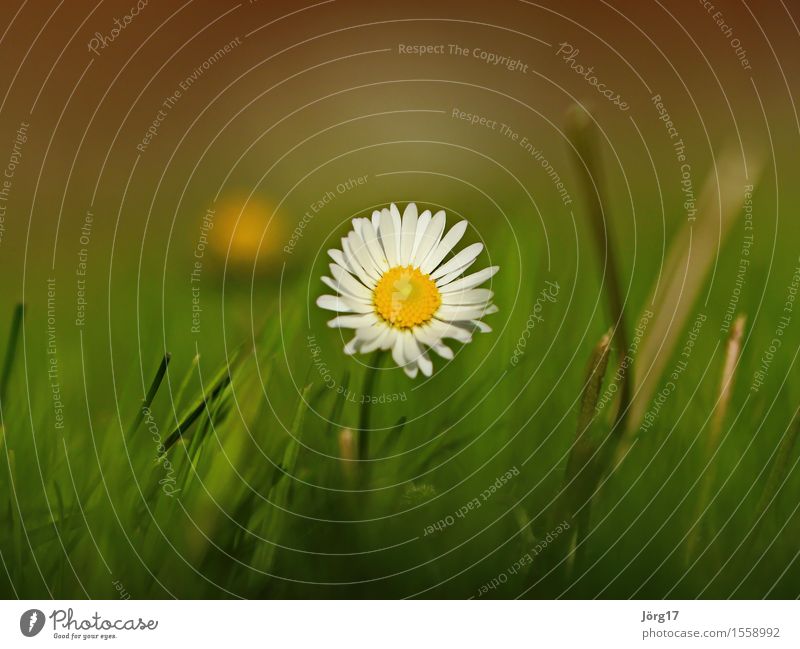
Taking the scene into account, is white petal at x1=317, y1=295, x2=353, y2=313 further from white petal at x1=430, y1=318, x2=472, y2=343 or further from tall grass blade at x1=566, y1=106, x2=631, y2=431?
tall grass blade at x1=566, y1=106, x2=631, y2=431

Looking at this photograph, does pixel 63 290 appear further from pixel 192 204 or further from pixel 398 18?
pixel 398 18

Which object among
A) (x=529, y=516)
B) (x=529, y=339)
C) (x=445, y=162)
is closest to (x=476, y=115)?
(x=445, y=162)

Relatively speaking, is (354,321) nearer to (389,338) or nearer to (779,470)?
(389,338)

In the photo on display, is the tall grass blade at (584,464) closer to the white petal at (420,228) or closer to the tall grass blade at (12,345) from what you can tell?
the white petal at (420,228)

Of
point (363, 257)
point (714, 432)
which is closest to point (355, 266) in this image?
point (363, 257)

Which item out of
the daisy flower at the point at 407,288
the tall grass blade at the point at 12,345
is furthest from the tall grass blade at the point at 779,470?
the tall grass blade at the point at 12,345

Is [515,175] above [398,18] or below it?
below

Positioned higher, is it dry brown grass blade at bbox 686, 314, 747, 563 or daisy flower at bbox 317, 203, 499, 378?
daisy flower at bbox 317, 203, 499, 378

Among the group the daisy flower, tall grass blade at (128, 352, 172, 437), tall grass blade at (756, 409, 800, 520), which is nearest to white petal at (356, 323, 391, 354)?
the daisy flower
